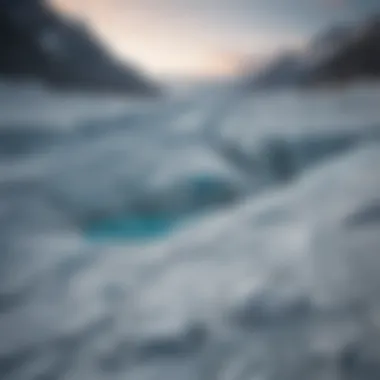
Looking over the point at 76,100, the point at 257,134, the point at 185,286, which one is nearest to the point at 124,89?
the point at 76,100

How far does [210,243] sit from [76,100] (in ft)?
1.05

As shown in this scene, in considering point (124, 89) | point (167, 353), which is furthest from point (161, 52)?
point (167, 353)

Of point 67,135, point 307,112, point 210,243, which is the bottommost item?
point 210,243

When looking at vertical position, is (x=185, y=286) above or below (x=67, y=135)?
below

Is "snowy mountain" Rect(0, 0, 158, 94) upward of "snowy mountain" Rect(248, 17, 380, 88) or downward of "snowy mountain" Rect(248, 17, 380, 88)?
upward

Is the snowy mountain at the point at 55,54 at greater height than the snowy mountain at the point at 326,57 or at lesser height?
greater

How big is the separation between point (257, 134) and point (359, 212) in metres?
0.21

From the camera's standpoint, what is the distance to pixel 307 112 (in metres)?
0.99

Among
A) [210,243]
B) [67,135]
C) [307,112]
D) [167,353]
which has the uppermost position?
[67,135]

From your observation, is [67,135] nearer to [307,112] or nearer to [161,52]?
[161,52]

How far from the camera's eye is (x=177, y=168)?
971mm

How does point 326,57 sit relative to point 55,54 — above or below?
below

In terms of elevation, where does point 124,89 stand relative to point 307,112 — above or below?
above

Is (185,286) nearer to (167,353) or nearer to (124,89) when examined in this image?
(167,353)
